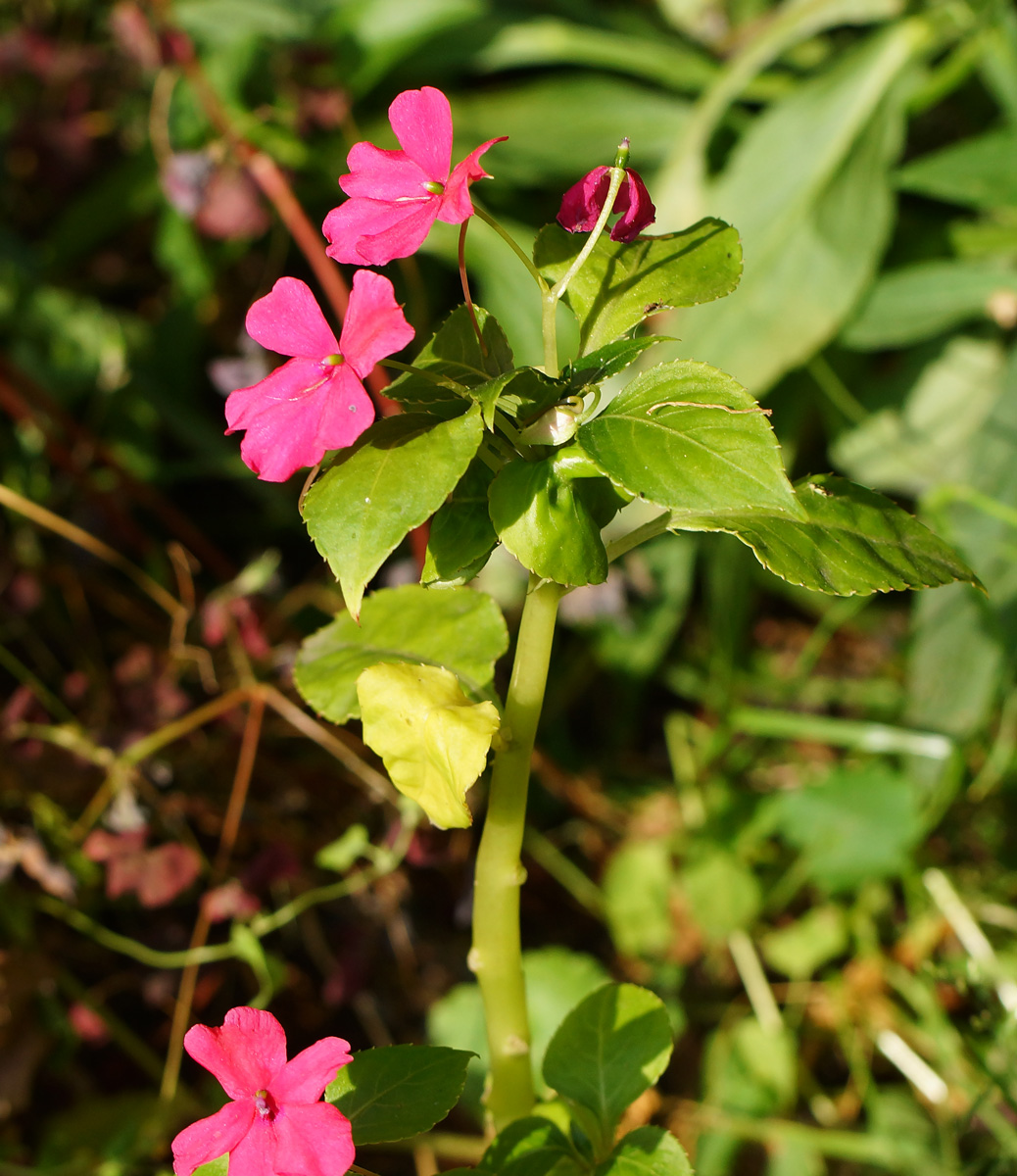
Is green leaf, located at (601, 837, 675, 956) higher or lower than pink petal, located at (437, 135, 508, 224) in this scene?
lower

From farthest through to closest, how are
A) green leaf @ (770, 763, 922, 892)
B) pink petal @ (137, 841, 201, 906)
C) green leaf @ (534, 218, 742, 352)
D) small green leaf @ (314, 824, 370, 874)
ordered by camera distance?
green leaf @ (770, 763, 922, 892)
pink petal @ (137, 841, 201, 906)
small green leaf @ (314, 824, 370, 874)
green leaf @ (534, 218, 742, 352)

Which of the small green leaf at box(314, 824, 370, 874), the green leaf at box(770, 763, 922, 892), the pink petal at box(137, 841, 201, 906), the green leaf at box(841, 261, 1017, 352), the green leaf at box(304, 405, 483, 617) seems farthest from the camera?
the green leaf at box(841, 261, 1017, 352)

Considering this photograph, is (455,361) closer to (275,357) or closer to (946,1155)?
(275,357)

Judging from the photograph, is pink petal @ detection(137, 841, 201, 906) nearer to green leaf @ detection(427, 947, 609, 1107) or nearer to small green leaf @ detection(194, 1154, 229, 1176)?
green leaf @ detection(427, 947, 609, 1107)

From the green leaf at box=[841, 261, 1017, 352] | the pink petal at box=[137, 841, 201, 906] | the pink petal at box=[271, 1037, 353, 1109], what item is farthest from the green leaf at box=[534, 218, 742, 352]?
the green leaf at box=[841, 261, 1017, 352]

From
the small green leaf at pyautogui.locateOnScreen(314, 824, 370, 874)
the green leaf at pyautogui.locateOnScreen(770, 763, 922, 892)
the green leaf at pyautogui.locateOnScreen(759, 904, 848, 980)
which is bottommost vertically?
the green leaf at pyautogui.locateOnScreen(759, 904, 848, 980)

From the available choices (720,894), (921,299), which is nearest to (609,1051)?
(720,894)

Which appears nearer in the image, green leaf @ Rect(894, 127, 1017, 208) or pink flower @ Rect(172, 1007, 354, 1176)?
pink flower @ Rect(172, 1007, 354, 1176)
